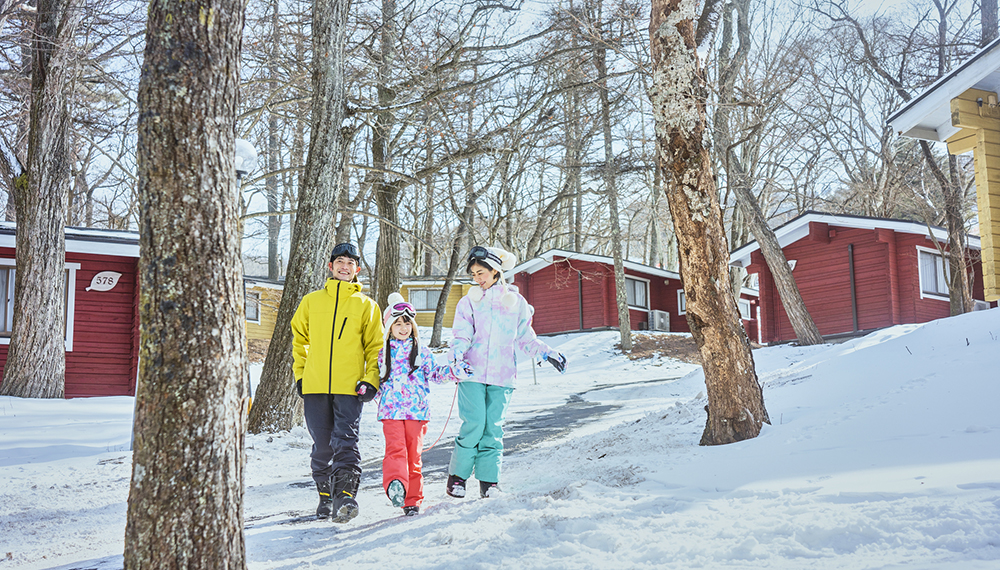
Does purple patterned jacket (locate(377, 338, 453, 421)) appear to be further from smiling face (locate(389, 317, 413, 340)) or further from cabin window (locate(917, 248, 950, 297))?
cabin window (locate(917, 248, 950, 297))

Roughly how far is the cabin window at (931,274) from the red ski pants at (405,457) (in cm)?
1953

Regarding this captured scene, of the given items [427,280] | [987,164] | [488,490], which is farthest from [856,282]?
[488,490]

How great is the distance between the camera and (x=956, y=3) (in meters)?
18.8

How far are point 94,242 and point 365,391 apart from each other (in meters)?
11.0

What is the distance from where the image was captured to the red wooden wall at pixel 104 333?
13.7m

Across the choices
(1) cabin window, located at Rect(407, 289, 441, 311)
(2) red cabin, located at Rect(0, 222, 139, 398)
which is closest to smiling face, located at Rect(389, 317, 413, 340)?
(2) red cabin, located at Rect(0, 222, 139, 398)

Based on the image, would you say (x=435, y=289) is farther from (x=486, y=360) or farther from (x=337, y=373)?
(x=337, y=373)

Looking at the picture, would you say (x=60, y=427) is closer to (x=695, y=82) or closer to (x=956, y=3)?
(x=695, y=82)

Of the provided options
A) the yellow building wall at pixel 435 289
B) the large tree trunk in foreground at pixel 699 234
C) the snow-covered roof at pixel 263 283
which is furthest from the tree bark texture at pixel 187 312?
the yellow building wall at pixel 435 289

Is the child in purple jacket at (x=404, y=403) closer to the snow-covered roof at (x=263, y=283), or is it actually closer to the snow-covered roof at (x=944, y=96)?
the snow-covered roof at (x=944, y=96)

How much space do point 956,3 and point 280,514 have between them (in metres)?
21.9

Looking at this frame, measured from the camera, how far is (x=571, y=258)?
26984 mm

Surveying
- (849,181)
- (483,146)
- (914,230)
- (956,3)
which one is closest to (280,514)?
(483,146)

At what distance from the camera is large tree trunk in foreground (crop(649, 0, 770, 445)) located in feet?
17.7
